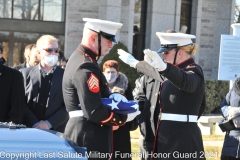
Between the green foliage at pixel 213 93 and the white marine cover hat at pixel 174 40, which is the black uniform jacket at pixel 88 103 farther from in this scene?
the green foliage at pixel 213 93

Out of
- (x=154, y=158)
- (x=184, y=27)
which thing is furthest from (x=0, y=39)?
(x=154, y=158)

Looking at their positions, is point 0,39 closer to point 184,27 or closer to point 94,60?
point 184,27

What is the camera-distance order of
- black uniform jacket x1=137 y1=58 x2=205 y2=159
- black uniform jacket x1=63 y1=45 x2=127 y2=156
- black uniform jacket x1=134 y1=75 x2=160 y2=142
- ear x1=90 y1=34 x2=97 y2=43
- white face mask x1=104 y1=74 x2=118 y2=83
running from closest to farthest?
black uniform jacket x1=63 y1=45 x2=127 y2=156, ear x1=90 y1=34 x2=97 y2=43, black uniform jacket x1=137 y1=58 x2=205 y2=159, black uniform jacket x1=134 y1=75 x2=160 y2=142, white face mask x1=104 y1=74 x2=118 y2=83

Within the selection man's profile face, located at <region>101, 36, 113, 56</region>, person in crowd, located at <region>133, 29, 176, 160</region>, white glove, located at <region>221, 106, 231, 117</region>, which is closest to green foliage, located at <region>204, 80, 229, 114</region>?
white glove, located at <region>221, 106, 231, 117</region>

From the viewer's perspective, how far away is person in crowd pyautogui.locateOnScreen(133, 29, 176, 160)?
5770 mm

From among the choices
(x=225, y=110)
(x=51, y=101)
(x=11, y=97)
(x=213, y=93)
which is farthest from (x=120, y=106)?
(x=213, y=93)

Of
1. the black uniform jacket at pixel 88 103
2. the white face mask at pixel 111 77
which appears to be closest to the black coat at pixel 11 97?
the black uniform jacket at pixel 88 103

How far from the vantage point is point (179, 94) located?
5410 millimetres

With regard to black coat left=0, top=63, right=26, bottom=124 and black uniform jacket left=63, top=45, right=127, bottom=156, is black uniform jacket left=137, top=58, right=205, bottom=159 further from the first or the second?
black coat left=0, top=63, right=26, bottom=124

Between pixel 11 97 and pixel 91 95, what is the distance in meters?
1.44

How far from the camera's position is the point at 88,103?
4.71 m

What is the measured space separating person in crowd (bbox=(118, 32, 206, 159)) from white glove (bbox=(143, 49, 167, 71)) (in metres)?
0.34

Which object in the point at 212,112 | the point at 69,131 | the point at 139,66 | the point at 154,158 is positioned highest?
the point at 139,66

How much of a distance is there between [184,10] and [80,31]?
4843 mm
